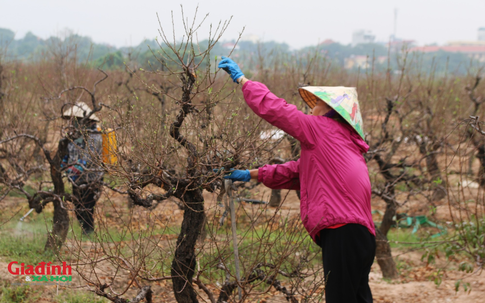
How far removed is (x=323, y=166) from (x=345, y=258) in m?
0.57

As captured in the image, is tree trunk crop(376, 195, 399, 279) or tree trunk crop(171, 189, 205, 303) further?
tree trunk crop(376, 195, 399, 279)

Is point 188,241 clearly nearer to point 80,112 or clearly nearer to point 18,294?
point 18,294

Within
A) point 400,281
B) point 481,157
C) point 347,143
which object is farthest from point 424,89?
point 347,143

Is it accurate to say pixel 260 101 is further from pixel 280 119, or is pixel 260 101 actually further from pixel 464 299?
pixel 464 299

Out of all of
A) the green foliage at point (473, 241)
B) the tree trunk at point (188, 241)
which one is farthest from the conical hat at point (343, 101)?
the green foliage at point (473, 241)

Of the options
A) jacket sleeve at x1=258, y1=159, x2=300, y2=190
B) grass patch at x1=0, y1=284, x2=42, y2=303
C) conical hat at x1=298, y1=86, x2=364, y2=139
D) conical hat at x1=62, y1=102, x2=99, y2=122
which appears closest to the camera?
conical hat at x1=298, y1=86, x2=364, y2=139

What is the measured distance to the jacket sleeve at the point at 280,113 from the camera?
2.57 m

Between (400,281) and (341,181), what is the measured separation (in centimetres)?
411

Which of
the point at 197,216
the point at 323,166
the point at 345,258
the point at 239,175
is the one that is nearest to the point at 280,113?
the point at 323,166

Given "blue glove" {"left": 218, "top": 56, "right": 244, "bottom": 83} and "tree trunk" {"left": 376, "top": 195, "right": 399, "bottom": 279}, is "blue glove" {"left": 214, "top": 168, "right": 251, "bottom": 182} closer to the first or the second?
"blue glove" {"left": 218, "top": 56, "right": 244, "bottom": 83}

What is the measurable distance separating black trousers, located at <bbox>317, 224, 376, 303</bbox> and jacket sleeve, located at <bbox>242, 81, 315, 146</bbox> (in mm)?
596

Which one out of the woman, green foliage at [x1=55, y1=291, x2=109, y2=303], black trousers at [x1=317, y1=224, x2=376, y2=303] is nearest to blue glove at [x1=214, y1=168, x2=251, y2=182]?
→ the woman

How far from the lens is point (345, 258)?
256cm

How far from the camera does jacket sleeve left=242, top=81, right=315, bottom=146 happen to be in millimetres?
2570
